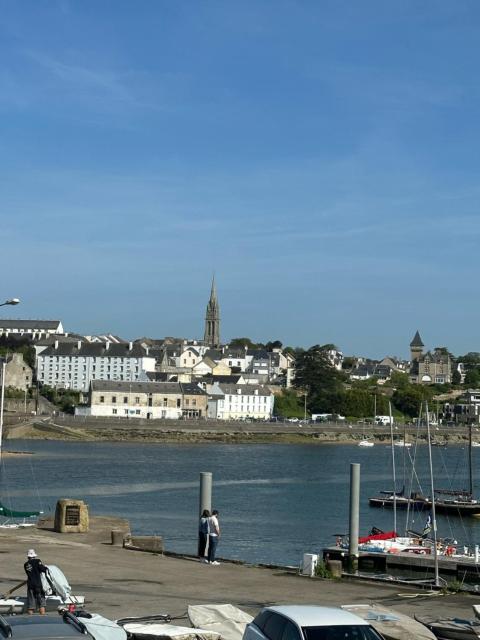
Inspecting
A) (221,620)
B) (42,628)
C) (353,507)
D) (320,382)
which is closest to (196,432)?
(320,382)

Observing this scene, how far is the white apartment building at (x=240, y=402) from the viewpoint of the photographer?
5846 inches

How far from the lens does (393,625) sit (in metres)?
12.0

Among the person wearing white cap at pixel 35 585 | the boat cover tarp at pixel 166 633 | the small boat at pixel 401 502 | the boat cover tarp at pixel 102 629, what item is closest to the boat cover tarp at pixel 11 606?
the person wearing white cap at pixel 35 585

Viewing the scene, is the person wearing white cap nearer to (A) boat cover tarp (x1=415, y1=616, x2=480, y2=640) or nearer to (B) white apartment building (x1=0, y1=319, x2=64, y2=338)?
(A) boat cover tarp (x1=415, y1=616, x2=480, y2=640)

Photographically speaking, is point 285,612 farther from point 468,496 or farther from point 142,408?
point 142,408

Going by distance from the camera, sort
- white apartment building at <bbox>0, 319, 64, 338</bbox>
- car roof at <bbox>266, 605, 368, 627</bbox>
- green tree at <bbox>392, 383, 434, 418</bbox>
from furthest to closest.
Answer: white apartment building at <bbox>0, 319, 64, 338</bbox>
green tree at <bbox>392, 383, 434, 418</bbox>
car roof at <bbox>266, 605, 368, 627</bbox>

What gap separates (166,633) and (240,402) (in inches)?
5502

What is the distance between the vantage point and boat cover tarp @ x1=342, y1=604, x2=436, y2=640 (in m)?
11.8

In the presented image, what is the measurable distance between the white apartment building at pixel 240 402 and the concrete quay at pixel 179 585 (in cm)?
12596

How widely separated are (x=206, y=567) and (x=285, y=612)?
30.7 feet

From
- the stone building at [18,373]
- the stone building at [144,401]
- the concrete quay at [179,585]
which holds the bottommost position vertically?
the concrete quay at [179,585]

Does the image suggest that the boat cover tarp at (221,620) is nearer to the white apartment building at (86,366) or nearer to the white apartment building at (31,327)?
the white apartment building at (86,366)

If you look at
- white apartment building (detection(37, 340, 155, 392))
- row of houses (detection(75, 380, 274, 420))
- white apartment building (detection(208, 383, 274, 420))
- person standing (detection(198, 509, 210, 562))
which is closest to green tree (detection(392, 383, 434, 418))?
white apartment building (detection(208, 383, 274, 420))

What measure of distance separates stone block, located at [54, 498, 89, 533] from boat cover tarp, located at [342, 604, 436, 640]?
1232 cm
